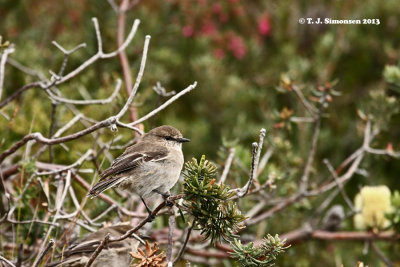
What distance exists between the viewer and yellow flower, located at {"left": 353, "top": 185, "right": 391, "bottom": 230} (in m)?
4.89

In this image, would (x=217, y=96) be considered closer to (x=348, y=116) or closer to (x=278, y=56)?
(x=278, y=56)

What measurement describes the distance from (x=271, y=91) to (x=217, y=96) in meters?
0.68

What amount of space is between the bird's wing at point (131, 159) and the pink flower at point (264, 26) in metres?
4.12

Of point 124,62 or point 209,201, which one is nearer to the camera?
point 209,201

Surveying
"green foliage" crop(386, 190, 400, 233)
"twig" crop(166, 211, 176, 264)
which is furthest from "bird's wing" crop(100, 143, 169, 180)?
"green foliage" crop(386, 190, 400, 233)

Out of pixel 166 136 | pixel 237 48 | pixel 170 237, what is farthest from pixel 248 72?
pixel 170 237

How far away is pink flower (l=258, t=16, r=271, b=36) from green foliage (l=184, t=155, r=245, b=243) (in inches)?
218

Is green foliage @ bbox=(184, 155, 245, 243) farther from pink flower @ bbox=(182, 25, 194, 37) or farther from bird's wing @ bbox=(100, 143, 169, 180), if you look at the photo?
pink flower @ bbox=(182, 25, 194, 37)

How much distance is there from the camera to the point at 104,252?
4.64m

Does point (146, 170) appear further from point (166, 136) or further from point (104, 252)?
point (104, 252)

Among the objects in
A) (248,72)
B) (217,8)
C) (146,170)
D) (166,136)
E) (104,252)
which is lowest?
(104,252)

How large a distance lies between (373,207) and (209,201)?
2456mm

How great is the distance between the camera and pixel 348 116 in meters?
7.41

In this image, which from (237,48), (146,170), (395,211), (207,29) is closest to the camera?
(146,170)
